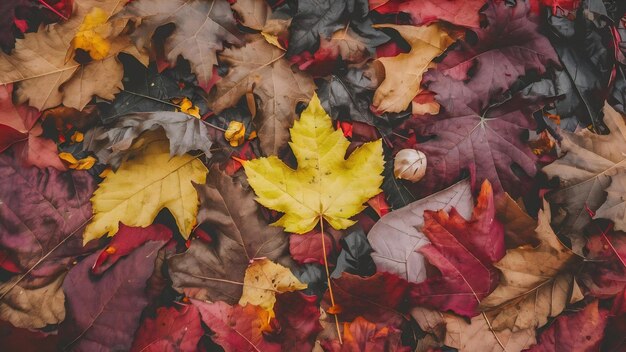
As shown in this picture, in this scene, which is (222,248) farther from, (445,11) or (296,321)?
(445,11)

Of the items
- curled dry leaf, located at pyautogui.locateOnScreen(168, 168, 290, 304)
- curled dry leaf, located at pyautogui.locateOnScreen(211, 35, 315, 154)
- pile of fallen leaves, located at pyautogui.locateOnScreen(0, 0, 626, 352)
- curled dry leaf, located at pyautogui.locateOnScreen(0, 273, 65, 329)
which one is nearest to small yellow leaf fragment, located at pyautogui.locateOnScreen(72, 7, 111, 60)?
pile of fallen leaves, located at pyautogui.locateOnScreen(0, 0, 626, 352)

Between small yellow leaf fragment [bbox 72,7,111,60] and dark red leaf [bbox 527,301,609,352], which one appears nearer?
dark red leaf [bbox 527,301,609,352]

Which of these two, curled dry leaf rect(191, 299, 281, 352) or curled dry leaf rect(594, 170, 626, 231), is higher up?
curled dry leaf rect(594, 170, 626, 231)

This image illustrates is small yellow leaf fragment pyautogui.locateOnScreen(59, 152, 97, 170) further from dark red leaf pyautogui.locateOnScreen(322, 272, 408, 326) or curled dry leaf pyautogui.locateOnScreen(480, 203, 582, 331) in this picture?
curled dry leaf pyautogui.locateOnScreen(480, 203, 582, 331)

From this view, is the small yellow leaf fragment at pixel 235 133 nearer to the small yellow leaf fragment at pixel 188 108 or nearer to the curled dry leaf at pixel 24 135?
the small yellow leaf fragment at pixel 188 108

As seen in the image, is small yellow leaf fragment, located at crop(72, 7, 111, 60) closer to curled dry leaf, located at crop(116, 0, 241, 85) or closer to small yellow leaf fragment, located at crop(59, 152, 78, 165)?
curled dry leaf, located at crop(116, 0, 241, 85)

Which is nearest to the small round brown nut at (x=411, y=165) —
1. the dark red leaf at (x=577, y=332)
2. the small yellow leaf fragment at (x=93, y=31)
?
the dark red leaf at (x=577, y=332)

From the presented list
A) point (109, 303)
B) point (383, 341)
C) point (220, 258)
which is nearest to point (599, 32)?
point (383, 341)

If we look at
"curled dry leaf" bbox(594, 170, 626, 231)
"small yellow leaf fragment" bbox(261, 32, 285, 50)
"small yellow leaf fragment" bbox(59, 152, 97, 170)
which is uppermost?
"small yellow leaf fragment" bbox(261, 32, 285, 50)
